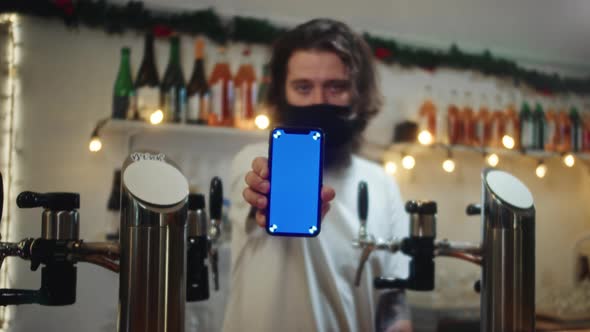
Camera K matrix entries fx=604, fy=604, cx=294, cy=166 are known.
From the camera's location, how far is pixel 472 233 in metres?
3.46

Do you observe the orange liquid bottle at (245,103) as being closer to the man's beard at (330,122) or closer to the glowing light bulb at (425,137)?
the glowing light bulb at (425,137)

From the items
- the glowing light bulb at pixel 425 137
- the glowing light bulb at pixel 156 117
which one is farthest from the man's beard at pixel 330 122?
the glowing light bulb at pixel 425 137

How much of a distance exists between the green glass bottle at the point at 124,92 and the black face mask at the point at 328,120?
1.50 m

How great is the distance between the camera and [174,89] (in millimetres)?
2635

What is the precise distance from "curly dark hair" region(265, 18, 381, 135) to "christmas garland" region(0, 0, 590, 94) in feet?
5.01

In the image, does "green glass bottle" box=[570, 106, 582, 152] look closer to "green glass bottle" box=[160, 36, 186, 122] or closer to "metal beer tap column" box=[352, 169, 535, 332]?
"green glass bottle" box=[160, 36, 186, 122]

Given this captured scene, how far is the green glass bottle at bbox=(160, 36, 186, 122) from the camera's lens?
2590mm

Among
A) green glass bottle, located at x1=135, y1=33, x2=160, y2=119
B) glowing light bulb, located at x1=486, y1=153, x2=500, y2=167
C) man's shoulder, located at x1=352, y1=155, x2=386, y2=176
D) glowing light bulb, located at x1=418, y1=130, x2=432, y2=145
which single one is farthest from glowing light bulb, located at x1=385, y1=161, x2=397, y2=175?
man's shoulder, located at x1=352, y1=155, x2=386, y2=176

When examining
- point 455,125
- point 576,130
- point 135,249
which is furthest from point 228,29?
point 135,249

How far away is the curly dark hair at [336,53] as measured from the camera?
3.95 ft

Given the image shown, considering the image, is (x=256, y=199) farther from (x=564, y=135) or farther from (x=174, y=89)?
(x=564, y=135)

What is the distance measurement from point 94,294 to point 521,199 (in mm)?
573

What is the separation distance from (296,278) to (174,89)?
1.63 metres

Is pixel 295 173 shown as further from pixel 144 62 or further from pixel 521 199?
pixel 144 62
